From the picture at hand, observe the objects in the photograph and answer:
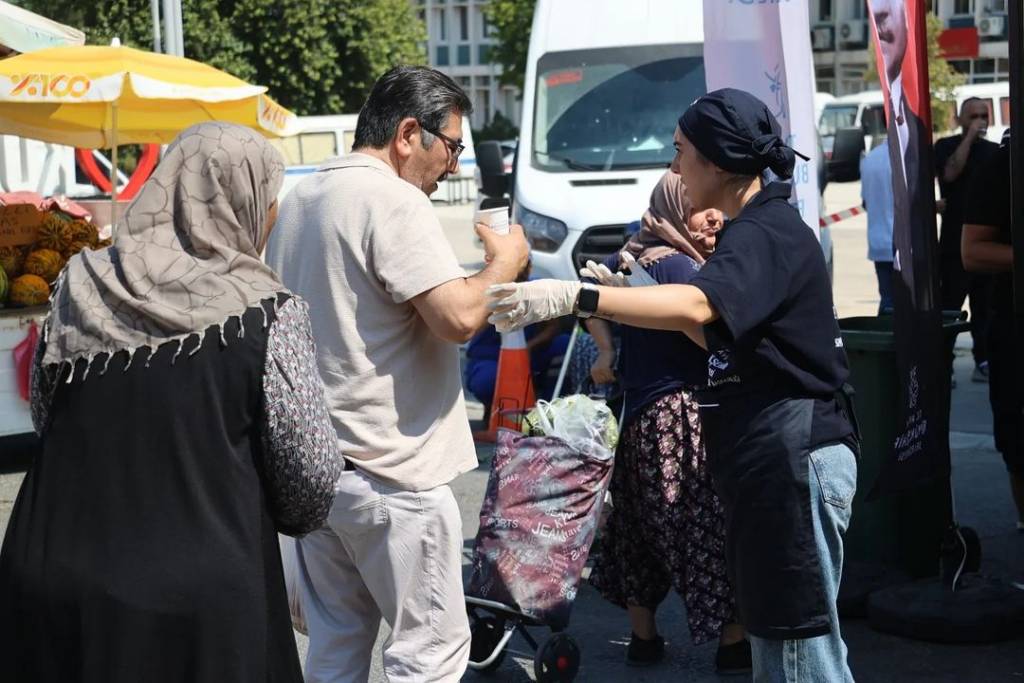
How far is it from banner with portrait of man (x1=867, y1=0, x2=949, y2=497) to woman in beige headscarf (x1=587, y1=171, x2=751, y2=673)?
672mm

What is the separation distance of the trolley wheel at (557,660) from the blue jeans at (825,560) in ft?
4.22

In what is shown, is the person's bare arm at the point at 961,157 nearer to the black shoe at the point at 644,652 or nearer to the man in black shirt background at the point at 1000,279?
the man in black shirt background at the point at 1000,279

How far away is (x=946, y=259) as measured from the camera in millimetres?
9367

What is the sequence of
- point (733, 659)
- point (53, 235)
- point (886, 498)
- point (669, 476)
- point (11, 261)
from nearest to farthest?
point (669, 476) → point (733, 659) → point (886, 498) → point (11, 261) → point (53, 235)

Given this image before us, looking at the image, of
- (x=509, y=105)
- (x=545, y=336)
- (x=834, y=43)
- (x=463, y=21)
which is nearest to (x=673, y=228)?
(x=545, y=336)

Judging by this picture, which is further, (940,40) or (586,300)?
(940,40)

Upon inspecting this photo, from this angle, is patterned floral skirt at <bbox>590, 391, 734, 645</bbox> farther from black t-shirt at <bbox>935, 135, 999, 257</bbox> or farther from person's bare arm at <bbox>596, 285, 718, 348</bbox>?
black t-shirt at <bbox>935, 135, 999, 257</bbox>

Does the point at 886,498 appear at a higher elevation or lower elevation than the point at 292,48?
lower

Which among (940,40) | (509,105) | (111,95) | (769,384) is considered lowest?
(769,384)

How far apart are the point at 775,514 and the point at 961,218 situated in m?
6.56

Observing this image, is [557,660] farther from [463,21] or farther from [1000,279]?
[463,21]

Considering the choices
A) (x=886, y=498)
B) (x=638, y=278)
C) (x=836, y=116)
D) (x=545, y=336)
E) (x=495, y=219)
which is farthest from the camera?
(x=836, y=116)

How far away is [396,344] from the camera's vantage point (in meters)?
3.36

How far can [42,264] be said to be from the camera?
27.3ft
